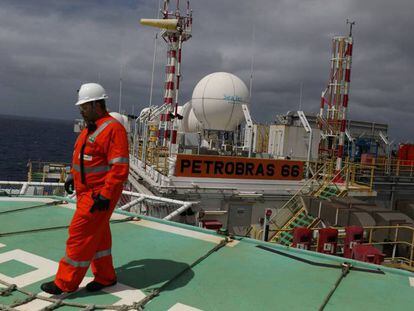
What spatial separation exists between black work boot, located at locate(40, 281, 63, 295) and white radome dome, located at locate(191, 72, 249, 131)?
13.3 meters

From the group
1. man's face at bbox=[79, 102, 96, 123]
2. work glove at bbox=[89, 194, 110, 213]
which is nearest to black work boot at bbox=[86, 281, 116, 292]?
work glove at bbox=[89, 194, 110, 213]

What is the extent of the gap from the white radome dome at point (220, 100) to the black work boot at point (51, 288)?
1325 centimetres

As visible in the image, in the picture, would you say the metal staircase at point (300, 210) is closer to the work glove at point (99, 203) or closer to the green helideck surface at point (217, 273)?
the green helideck surface at point (217, 273)

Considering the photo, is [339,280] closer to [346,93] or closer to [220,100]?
[220,100]

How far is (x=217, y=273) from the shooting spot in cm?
430

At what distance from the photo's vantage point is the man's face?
3.64 metres

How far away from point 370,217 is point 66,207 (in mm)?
7598

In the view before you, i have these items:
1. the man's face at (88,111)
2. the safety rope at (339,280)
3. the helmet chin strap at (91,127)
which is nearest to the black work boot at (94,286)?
the helmet chin strap at (91,127)

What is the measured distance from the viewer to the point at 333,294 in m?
3.94

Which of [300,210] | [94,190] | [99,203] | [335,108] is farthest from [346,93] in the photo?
[99,203]

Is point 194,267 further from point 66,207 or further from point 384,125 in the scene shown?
point 384,125

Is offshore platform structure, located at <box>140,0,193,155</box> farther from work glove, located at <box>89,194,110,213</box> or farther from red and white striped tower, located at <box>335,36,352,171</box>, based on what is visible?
work glove, located at <box>89,194,110,213</box>

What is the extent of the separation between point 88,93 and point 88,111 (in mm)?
174

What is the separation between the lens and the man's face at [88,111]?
364 cm
